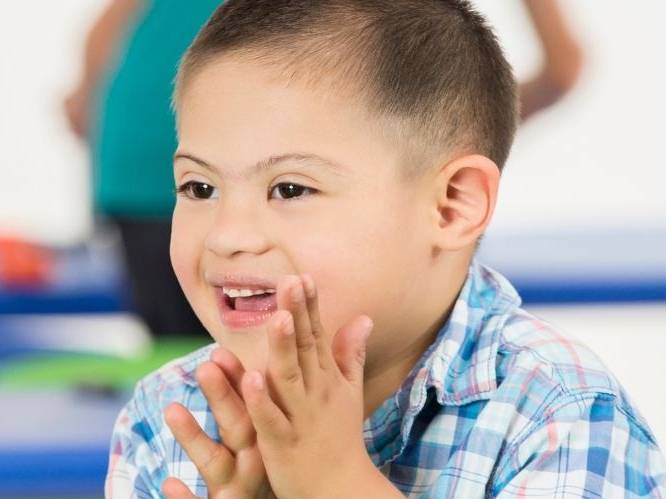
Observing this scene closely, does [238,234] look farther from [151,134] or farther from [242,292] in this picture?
[151,134]

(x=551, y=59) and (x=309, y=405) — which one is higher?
(x=551, y=59)

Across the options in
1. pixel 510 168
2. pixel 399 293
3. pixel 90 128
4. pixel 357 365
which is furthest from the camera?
pixel 510 168

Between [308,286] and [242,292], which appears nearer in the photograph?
[308,286]

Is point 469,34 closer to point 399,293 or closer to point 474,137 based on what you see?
point 474,137

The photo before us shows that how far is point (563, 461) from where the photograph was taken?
809mm

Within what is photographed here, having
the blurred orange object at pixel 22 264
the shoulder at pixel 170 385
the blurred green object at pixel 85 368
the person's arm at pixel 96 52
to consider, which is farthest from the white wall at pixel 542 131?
the shoulder at pixel 170 385

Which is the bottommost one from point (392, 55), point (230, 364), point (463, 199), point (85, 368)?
point (85, 368)

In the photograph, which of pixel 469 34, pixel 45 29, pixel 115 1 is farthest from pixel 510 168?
pixel 469 34

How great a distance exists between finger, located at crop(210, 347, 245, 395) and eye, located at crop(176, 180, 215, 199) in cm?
12

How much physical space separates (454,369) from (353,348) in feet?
0.46

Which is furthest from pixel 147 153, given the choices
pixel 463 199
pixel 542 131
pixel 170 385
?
pixel 542 131

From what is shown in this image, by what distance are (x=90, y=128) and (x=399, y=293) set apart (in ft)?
3.60

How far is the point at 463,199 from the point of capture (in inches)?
36.5

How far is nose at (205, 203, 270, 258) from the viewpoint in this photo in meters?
0.83
